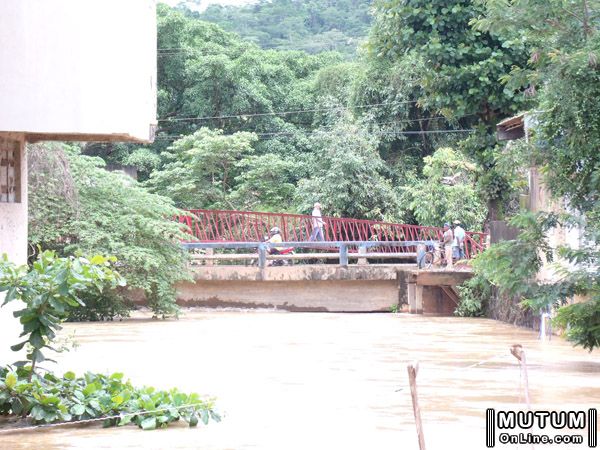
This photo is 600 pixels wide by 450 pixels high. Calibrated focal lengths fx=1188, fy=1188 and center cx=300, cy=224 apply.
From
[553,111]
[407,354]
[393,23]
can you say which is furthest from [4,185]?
[393,23]

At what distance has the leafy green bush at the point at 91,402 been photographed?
406 inches

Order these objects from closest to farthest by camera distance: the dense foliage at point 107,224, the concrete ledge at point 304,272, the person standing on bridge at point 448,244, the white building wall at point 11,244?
the white building wall at point 11,244, the dense foliage at point 107,224, the person standing on bridge at point 448,244, the concrete ledge at point 304,272

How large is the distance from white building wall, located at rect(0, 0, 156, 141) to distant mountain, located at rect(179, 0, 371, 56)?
43847mm

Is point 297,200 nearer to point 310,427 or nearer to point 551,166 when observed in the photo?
point 551,166

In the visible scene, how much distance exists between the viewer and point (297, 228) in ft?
112

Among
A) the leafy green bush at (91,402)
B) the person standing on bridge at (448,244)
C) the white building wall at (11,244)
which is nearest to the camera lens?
the leafy green bush at (91,402)

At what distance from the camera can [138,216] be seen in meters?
26.5

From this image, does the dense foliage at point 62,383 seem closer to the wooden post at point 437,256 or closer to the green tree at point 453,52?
the green tree at point 453,52

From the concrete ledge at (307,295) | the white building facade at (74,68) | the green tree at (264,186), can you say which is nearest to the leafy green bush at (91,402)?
the white building facade at (74,68)

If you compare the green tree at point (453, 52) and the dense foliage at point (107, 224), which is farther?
the dense foliage at point (107, 224)

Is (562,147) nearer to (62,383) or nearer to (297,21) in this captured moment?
(62,383)

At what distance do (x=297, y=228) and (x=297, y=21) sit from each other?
28593 mm

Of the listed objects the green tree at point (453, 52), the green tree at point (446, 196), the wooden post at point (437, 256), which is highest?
the green tree at point (453, 52)

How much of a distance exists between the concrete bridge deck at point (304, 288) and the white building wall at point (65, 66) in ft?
60.9
